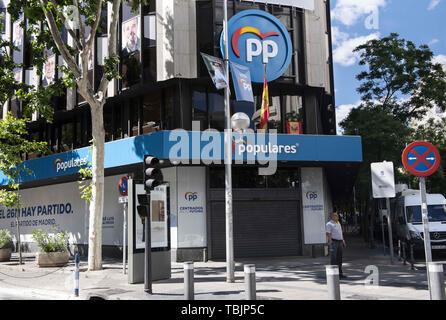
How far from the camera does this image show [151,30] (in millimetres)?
18219

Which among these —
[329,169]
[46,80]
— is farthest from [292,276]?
[46,80]

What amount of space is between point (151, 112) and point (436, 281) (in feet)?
46.9

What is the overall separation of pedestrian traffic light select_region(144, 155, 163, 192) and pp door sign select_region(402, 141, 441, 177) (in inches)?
210

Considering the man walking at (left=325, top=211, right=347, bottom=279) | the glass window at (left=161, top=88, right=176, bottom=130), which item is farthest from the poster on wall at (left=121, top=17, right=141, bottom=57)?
the man walking at (left=325, top=211, right=347, bottom=279)

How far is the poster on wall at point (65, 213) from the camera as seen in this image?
802 inches

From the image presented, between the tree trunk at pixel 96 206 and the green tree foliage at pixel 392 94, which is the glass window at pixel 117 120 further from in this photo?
the green tree foliage at pixel 392 94

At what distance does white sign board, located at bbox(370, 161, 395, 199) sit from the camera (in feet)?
50.3

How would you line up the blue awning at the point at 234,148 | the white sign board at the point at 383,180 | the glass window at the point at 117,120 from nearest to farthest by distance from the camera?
the white sign board at the point at 383,180 → the blue awning at the point at 234,148 → the glass window at the point at 117,120

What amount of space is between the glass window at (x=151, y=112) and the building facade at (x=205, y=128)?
44mm

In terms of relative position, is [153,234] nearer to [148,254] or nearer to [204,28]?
[148,254]

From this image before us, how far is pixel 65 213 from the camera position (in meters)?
→ 23.5


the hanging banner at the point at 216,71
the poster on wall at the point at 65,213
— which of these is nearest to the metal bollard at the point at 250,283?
the hanging banner at the point at 216,71
